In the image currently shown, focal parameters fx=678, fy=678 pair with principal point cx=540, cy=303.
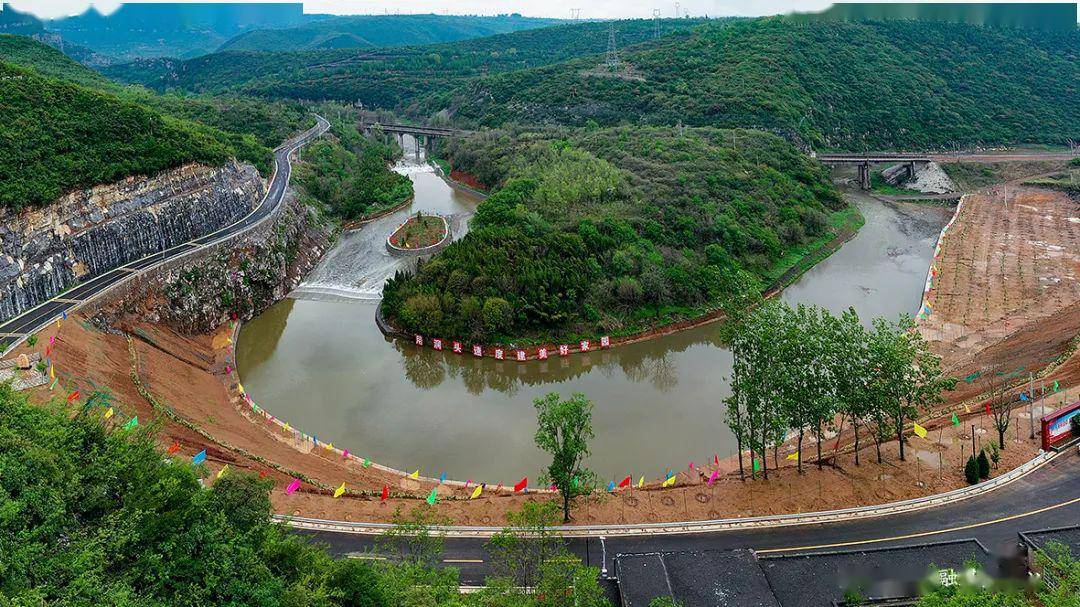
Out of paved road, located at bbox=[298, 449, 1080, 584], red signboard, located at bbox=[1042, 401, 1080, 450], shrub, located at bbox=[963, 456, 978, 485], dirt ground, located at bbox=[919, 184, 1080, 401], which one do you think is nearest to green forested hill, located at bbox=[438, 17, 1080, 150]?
dirt ground, located at bbox=[919, 184, 1080, 401]

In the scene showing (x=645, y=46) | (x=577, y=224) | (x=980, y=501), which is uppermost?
(x=645, y=46)

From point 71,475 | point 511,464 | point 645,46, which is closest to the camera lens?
point 71,475

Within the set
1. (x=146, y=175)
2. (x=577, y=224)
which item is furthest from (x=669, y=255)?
(x=146, y=175)

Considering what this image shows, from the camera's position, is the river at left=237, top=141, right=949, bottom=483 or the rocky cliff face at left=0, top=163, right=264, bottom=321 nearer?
the river at left=237, top=141, right=949, bottom=483

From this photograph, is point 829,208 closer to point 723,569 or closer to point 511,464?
point 511,464

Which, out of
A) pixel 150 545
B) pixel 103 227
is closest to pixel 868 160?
pixel 103 227

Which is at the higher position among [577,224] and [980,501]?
[577,224]

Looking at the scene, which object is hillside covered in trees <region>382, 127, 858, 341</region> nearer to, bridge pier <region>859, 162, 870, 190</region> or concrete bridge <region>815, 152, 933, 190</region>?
concrete bridge <region>815, 152, 933, 190</region>
